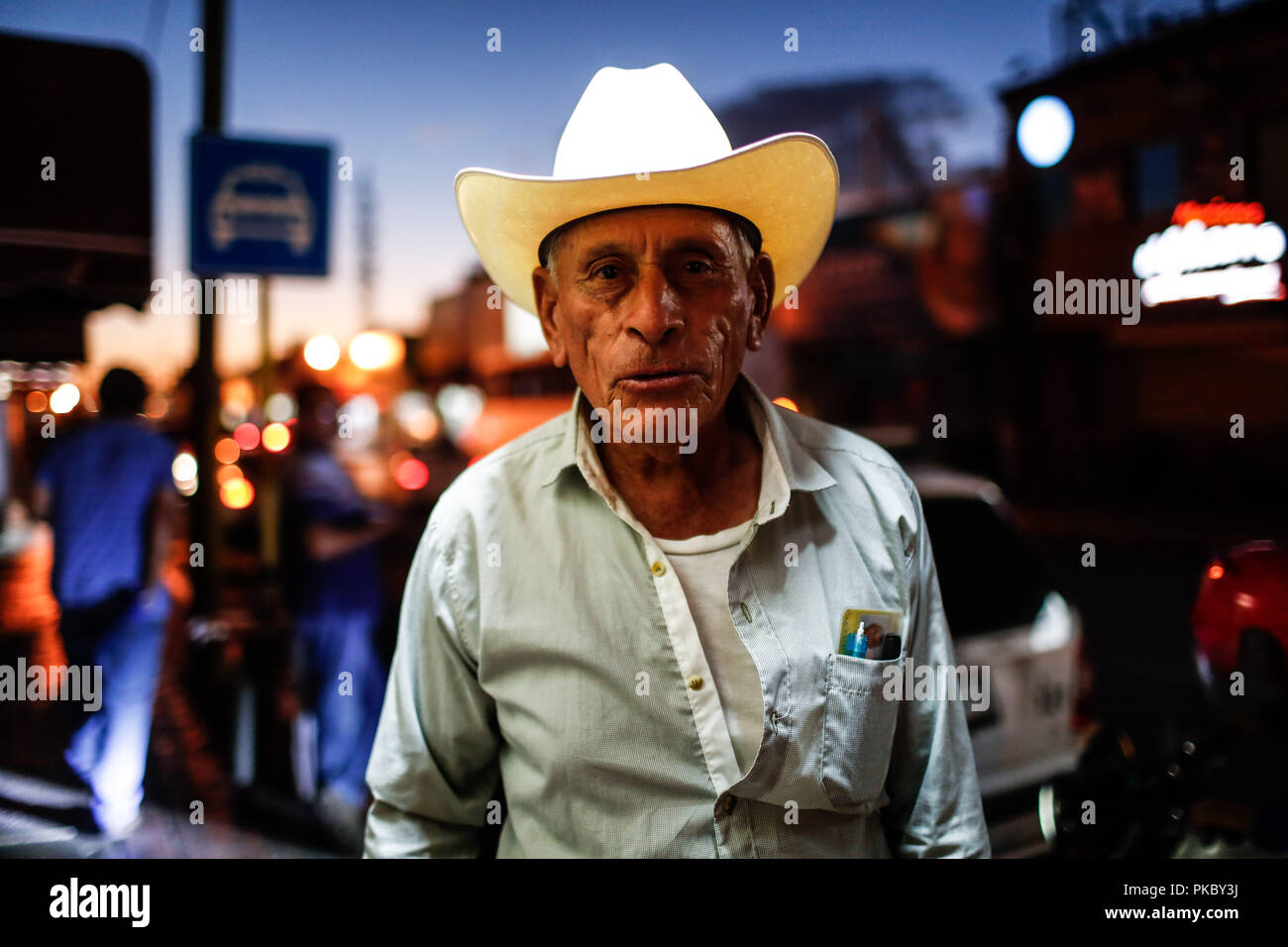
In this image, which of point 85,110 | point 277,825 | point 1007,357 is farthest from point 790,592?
point 1007,357

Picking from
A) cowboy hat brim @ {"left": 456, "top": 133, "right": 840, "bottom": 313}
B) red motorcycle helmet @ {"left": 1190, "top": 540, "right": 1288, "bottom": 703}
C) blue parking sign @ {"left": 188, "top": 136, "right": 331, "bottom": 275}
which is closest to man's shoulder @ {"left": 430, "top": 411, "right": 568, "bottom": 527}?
cowboy hat brim @ {"left": 456, "top": 133, "right": 840, "bottom": 313}

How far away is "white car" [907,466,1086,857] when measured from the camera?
2752 mm

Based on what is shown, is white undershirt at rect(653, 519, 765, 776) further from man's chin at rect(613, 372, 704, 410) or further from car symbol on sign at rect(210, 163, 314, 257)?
car symbol on sign at rect(210, 163, 314, 257)

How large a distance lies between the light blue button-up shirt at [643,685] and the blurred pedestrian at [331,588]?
2.70 metres

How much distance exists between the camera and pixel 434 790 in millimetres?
1616

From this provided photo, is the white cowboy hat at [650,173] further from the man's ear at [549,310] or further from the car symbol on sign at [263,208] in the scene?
the car symbol on sign at [263,208]

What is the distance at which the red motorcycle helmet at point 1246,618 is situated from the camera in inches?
67.2

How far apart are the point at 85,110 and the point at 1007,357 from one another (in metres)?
19.3

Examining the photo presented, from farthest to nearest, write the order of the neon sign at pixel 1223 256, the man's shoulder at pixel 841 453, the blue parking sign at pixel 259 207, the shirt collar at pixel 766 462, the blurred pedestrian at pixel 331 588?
the neon sign at pixel 1223 256
the blurred pedestrian at pixel 331 588
the blue parking sign at pixel 259 207
the man's shoulder at pixel 841 453
the shirt collar at pixel 766 462

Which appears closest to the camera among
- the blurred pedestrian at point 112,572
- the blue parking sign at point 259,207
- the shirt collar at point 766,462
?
the shirt collar at point 766,462

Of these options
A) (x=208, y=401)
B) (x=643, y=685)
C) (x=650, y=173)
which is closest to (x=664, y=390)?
(x=650, y=173)

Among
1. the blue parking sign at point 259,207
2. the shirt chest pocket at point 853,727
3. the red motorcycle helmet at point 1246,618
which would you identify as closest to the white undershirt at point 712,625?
the shirt chest pocket at point 853,727

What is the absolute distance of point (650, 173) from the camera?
1495mm

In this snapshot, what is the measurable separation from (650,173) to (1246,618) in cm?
153
